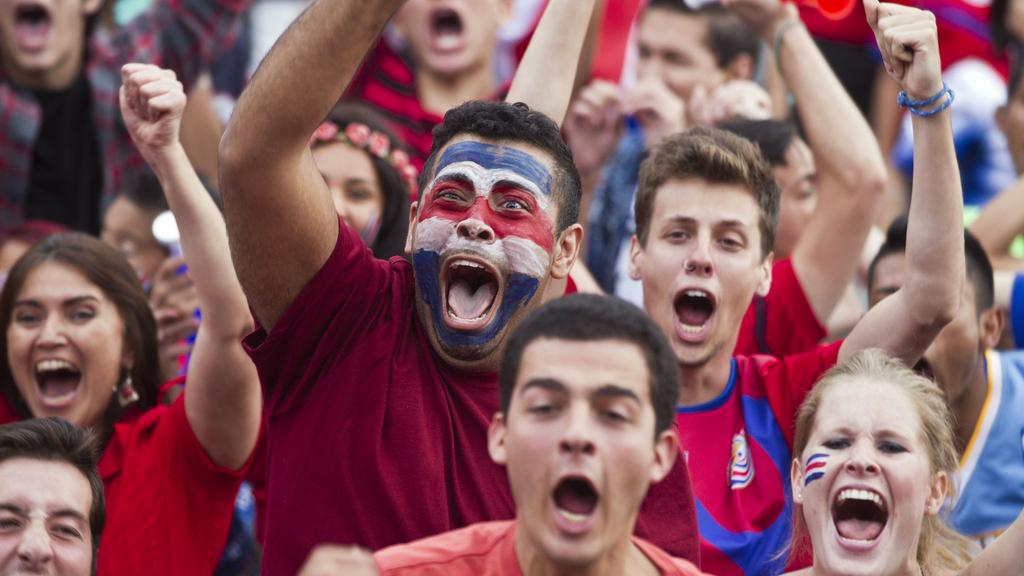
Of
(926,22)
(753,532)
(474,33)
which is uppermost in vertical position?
(474,33)

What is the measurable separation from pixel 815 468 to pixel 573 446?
1.16 meters

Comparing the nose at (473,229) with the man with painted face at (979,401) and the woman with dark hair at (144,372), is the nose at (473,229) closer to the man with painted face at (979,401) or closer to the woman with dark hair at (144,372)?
the woman with dark hair at (144,372)

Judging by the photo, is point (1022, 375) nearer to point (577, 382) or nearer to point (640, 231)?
point (640, 231)

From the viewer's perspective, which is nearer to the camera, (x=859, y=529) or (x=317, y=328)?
(x=317, y=328)

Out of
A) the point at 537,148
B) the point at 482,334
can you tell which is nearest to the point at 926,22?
the point at 537,148

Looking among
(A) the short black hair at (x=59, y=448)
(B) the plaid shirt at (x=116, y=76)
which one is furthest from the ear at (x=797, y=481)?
(B) the plaid shirt at (x=116, y=76)

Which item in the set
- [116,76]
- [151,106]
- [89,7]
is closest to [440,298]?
[151,106]

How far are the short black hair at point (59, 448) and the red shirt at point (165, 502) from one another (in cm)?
29

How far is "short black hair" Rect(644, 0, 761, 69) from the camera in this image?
22.8ft

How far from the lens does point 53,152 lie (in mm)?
6734

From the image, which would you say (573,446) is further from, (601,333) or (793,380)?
(793,380)

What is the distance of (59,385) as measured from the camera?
5.36m

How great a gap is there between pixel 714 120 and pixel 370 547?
2986 mm

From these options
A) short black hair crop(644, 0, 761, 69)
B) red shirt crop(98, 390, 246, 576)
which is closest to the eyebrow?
red shirt crop(98, 390, 246, 576)
